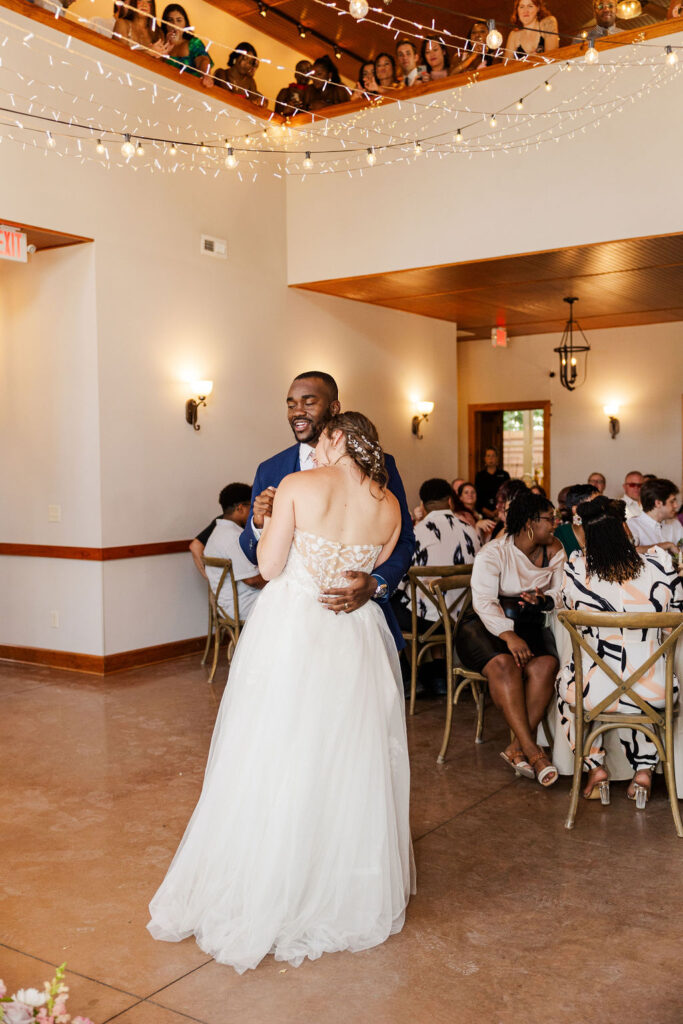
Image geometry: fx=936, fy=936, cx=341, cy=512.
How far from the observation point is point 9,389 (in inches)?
281

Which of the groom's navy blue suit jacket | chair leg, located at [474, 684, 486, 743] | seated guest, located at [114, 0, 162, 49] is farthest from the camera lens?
seated guest, located at [114, 0, 162, 49]

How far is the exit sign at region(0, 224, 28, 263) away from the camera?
6.18 metres

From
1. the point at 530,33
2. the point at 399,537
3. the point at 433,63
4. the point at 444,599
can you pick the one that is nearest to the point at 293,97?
the point at 433,63

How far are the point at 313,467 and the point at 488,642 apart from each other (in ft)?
5.35

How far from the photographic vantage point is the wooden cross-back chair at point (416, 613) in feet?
18.0

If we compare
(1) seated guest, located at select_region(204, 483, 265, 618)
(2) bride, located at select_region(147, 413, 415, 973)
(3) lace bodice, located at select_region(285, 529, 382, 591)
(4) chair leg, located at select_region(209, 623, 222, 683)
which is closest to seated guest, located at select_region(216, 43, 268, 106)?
(1) seated guest, located at select_region(204, 483, 265, 618)

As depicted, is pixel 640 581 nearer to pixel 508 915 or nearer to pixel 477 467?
pixel 508 915

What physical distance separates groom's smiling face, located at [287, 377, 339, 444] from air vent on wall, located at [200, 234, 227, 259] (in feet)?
14.8

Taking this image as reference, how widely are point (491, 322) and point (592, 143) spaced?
456 cm

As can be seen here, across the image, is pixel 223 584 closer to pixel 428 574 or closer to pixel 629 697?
pixel 428 574

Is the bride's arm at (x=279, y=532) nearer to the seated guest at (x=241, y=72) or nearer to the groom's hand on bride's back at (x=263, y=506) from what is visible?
the groom's hand on bride's back at (x=263, y=506)

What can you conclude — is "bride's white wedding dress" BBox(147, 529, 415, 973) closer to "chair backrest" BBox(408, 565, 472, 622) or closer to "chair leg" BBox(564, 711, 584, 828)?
"chair leg" BBox(564, 711, 584, 828)

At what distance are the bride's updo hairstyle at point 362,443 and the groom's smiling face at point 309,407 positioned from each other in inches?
18.1

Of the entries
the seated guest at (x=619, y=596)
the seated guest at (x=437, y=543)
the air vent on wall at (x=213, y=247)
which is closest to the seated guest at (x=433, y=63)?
the air vent on wall at (x=213, y=247)
